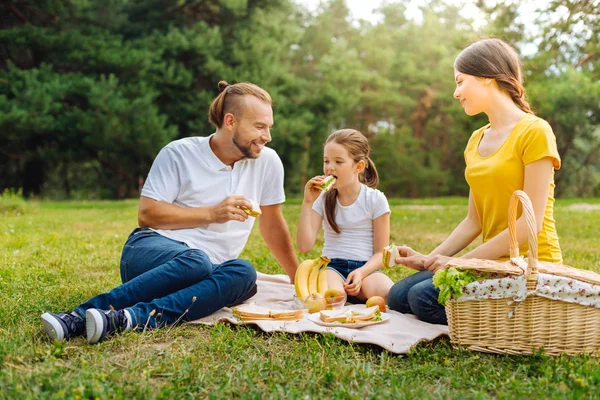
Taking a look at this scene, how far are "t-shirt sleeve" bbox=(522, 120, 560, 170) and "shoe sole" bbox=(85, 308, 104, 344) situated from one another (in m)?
2.24

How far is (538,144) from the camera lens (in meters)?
3.24

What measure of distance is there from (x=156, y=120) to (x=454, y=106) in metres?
11.9

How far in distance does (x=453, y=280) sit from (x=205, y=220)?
1613 mm

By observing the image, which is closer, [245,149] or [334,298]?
[334,298]

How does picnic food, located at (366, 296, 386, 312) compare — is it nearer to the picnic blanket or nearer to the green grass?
the picnic blanket

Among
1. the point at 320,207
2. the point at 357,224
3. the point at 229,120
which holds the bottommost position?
the point at 357,224

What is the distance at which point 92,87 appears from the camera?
1733cm

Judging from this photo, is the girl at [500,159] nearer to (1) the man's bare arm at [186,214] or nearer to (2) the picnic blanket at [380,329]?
(2) the picnic blanket at [380,329]

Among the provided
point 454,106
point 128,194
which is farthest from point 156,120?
point 454,106

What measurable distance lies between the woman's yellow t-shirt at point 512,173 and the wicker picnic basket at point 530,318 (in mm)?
379

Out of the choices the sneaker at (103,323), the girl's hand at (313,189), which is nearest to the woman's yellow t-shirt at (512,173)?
the girl's hand at (313,189)

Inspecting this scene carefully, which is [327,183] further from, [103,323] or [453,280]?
[103,323]

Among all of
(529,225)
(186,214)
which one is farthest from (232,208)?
(529,225)

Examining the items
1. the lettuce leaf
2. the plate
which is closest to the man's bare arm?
the plate
